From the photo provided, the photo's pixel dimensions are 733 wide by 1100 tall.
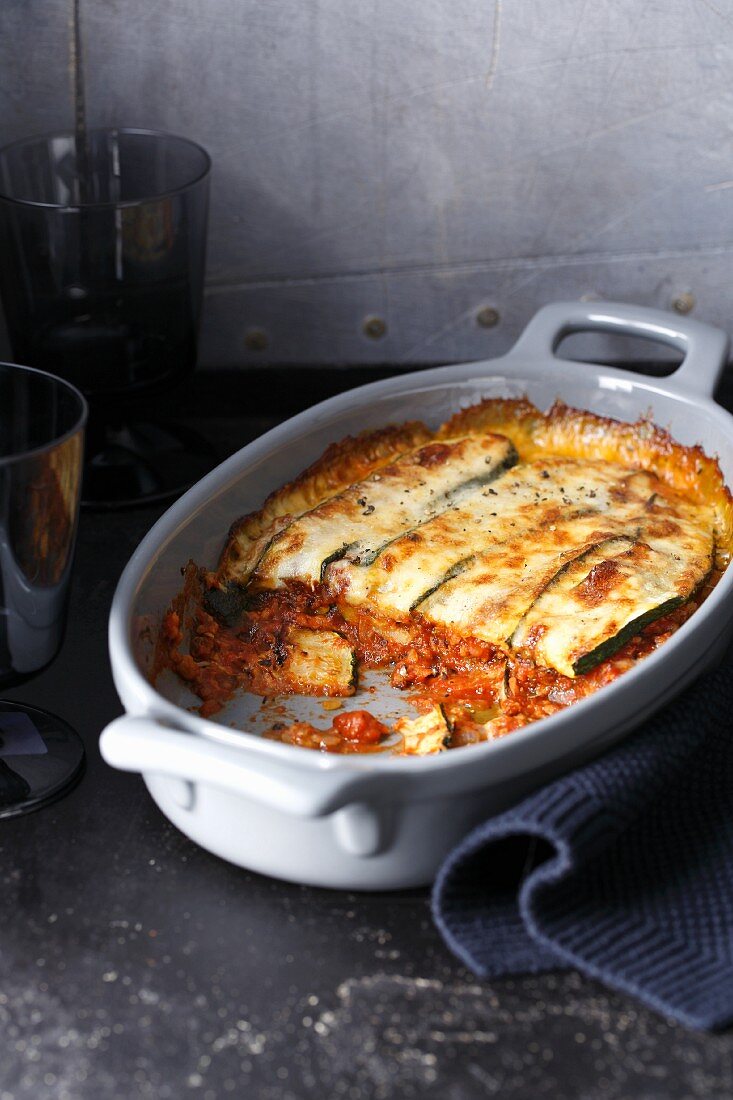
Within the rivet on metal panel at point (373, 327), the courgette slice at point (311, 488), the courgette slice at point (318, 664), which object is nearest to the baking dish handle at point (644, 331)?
the courgette slice at point (311, 488)

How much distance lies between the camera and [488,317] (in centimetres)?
214

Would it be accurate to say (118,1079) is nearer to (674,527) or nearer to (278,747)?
(278,747)

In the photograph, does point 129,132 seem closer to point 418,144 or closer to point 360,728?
point 418,144

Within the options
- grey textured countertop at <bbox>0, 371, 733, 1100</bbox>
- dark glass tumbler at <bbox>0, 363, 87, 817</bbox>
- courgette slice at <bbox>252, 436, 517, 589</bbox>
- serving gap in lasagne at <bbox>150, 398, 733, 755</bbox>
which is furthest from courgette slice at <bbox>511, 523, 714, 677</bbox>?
dark glass tumbler at <bbox>0, 363, 87, 817</bbox>

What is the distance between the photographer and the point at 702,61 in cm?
194

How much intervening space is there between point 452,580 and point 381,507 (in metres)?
0.18

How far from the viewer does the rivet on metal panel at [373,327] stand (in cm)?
214

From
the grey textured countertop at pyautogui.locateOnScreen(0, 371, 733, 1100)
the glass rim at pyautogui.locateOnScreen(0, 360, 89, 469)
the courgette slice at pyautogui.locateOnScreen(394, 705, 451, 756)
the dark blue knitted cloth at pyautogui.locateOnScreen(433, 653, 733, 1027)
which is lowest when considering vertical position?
the grey textured countertop at pyautogui.locateOnScreen(0, 371, 733, 1100)

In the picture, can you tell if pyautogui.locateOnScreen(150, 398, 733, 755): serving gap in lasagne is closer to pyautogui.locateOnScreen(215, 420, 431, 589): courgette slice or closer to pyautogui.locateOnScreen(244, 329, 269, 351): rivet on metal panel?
pyautogui.locateOnScreen(215, 420, 431, 589): courgette slice

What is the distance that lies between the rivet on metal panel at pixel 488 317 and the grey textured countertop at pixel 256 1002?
115 centimetres

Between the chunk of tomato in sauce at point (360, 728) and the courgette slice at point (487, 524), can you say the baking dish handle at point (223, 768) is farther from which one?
the courgette slice at point (487, 524)

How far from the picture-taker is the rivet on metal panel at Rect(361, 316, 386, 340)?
2.14m

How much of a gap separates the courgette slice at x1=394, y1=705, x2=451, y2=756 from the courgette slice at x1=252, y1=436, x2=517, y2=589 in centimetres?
28

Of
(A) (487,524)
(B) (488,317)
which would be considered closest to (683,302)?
(B) (488,317)
